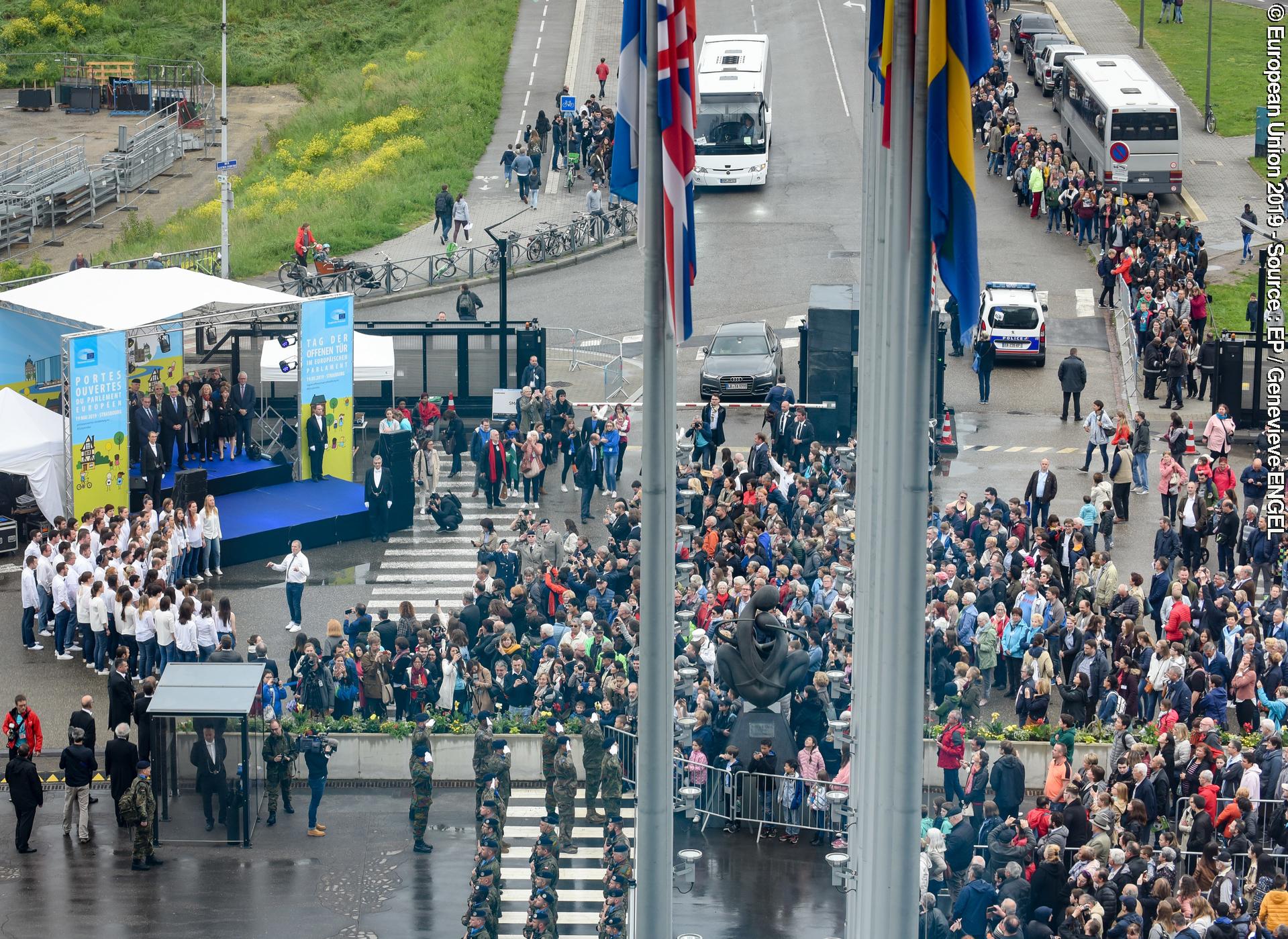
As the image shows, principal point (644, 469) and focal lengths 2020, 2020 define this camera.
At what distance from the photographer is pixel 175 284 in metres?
39.5

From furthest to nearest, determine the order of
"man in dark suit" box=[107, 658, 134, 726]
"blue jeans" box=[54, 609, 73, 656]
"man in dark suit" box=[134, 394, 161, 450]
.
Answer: "man in dark suit" box=[134, 394, 161, 450]
"blue jeans" box=[54, 609, 73, 656]
"man in dark suit" box=[107, 658, 134, 726]

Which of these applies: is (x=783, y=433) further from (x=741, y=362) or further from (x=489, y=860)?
(x=489, y=860)

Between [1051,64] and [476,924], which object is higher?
[1051,64]

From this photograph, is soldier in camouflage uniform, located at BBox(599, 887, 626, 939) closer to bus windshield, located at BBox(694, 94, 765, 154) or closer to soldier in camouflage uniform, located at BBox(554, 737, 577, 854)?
soldier in camouflage uniform, located at BBox(554, 737, 577, 854)

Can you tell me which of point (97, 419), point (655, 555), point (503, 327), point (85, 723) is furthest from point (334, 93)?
point (655, 555)

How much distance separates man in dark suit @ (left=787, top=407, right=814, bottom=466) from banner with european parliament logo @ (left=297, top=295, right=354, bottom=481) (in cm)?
881

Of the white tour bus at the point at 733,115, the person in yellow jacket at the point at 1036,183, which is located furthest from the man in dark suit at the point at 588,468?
the person in yellow jacket at the point at 1036,183

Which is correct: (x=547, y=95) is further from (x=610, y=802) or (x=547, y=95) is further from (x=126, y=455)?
(x=610, y=802)

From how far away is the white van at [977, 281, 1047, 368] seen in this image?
45.8 metres

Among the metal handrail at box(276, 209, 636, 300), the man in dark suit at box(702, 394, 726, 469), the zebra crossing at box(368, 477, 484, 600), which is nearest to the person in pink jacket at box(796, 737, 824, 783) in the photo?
the zebra crossing at box(368, 477, 484, 600)

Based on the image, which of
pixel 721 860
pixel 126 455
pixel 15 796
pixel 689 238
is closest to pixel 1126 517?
pixel 721 860

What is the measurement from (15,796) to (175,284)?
16.2m

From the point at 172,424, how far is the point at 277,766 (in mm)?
13517

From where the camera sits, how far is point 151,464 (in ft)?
123
